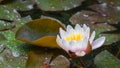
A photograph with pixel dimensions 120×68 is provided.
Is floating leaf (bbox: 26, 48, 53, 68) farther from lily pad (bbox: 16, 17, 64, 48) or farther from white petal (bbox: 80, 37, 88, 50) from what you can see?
white petal (bbox: 80, 37, 88, 50)

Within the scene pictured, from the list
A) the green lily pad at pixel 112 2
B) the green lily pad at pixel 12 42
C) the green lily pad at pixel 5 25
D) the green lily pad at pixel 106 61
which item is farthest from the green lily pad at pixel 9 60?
the green lily pad at pixel 112 2

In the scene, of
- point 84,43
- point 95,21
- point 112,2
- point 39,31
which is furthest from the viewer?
point 112,2

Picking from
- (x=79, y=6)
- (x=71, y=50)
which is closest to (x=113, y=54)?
(x=71, y=50)

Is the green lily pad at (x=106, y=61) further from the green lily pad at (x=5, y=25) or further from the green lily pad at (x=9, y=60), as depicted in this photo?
the green lily pad at (x=5, y=25)

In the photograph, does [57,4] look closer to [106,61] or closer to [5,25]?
[5,25]

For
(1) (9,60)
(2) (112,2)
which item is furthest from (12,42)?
(2) (112,2)

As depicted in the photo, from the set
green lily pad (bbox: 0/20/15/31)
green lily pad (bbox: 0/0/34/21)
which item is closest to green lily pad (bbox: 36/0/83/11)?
green lily pad (bbox: 0/0/34/21)
